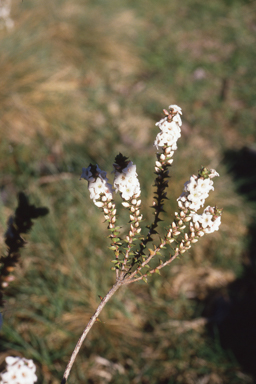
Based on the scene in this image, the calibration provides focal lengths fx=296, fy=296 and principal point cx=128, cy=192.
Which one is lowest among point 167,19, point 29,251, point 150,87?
point 29,251

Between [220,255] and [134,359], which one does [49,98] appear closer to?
[220,255]

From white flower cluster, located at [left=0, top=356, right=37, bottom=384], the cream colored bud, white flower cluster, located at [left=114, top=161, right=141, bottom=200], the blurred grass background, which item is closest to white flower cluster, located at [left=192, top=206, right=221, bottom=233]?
the cream colored bud

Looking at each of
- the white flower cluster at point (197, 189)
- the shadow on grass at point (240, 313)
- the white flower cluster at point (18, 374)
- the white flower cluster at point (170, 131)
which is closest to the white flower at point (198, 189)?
the white flower cluster at point (197, 189)

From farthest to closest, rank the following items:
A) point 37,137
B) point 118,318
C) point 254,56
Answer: point 254,56 → point 37,137 → point 118,318

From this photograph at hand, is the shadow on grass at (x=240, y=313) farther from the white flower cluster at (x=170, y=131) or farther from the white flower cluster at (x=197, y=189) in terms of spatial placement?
the white flower cluster at (x=170, y=131)

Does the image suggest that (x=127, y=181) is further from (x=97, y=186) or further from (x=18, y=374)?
(x=18, y=374)

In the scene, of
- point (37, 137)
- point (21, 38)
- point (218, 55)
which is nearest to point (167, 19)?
point (218, 55)

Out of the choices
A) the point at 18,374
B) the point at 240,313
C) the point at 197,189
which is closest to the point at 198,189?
the point at 197,189

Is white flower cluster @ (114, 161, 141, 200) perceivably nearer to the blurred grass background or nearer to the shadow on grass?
the blurred grass background
